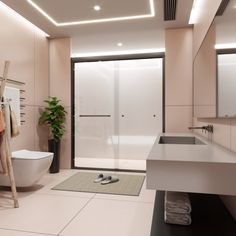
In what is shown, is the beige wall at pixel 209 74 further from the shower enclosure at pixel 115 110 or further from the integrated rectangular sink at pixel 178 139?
the shower enclosure at pixel 115 110

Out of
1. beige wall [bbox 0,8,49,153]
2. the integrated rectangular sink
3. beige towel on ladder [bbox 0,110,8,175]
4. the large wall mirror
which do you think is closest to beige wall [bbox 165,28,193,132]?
the integrated rectangular sink

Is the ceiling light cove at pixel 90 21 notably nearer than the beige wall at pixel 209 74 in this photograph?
No

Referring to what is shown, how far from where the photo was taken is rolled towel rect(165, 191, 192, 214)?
1588 millimetres

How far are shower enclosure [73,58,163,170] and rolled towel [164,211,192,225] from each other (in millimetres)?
2798

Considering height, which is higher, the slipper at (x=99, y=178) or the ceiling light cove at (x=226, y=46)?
the ceiling light cove at (x=226, y=46)

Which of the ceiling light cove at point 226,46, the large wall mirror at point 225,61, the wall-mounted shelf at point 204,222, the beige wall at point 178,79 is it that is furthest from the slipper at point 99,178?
the ceiling light cove at point 226,46

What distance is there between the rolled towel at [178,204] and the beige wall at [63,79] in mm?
2971

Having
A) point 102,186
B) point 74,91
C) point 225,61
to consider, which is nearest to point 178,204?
point 225,61

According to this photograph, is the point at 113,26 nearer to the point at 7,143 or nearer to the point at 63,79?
the point at 63,79

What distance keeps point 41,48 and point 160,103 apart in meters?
2.47

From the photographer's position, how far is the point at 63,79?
4.37 m

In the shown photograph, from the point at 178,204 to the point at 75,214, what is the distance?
3.94 ft

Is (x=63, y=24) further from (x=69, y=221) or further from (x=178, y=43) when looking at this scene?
(x=69, y=221)

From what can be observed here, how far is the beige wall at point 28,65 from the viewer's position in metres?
3.29
